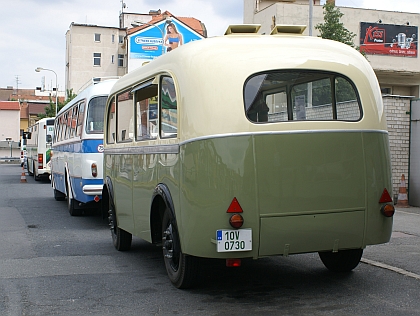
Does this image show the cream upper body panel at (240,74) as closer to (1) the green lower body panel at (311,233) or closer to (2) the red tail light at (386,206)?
(2) the red tail light at (386,206)

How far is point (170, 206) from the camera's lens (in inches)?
266

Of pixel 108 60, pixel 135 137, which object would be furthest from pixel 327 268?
pixel 108 60

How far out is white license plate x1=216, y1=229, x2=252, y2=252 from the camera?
6.04 meters

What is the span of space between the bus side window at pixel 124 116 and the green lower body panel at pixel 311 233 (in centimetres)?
305

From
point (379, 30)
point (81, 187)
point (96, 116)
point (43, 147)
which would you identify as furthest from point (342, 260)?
point (379, 30)

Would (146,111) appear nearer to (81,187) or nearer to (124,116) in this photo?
(124,116)

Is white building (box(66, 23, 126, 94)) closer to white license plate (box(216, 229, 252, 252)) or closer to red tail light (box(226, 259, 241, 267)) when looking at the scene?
red tail light (box(226, 259, 241, 267))

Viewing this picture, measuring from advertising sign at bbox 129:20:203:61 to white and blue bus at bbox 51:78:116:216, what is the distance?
56.4m

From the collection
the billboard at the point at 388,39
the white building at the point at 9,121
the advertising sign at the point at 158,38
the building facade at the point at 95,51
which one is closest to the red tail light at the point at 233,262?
the billboard at the point at 388,39

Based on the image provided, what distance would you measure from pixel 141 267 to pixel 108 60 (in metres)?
74.0

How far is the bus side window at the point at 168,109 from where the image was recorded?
6.85m

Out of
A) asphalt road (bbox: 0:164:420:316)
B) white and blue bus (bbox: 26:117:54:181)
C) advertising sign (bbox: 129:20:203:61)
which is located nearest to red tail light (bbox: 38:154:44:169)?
white and blue bus (bbox: 26:117:54:181)

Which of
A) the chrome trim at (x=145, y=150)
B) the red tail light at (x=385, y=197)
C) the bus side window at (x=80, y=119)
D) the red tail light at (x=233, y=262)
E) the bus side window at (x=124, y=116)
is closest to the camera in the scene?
the red tail light at (x=233, y=262)

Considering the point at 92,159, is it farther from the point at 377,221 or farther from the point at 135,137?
the point at 377,221
